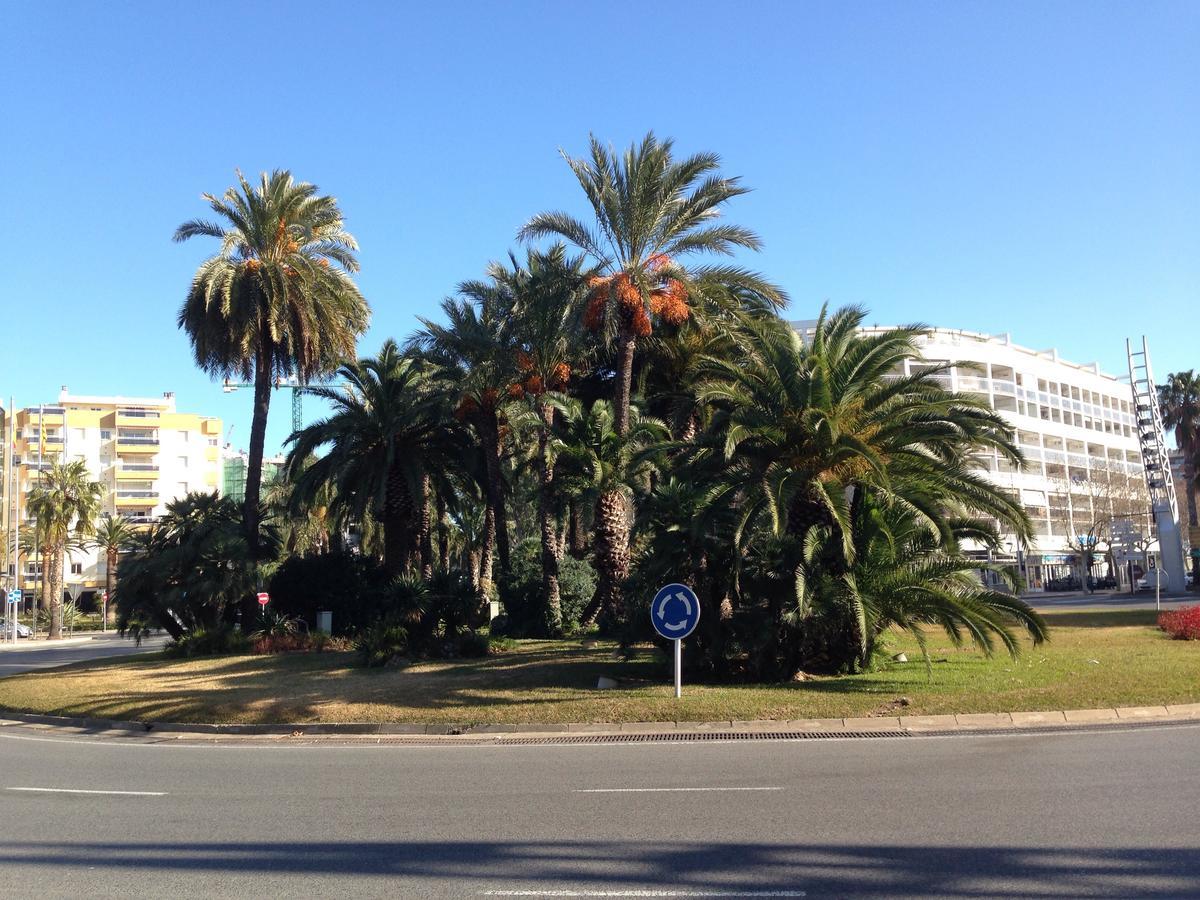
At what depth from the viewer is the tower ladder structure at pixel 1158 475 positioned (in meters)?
48.1

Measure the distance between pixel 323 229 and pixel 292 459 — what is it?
8.08 m

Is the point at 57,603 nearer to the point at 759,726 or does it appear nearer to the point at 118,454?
the point at 118,454

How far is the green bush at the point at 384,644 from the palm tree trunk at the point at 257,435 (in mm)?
11457

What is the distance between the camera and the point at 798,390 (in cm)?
1792

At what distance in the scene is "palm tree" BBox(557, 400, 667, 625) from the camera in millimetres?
25531

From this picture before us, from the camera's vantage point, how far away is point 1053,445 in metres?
87.5

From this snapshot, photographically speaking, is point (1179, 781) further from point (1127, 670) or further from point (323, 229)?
point (323, 229)

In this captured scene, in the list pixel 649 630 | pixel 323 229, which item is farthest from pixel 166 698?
pixel 323 229

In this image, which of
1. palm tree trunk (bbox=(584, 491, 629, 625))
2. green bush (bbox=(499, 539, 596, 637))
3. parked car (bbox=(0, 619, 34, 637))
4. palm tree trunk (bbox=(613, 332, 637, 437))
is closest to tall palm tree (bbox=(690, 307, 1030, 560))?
palm tree trunk (bbox=(584, 491, 629, 625))

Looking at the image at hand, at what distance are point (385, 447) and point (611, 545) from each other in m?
10.7

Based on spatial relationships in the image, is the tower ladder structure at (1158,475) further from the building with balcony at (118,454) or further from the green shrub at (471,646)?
the building with balcony at (118,454)

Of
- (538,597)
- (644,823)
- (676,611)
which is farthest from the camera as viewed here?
(538,597)

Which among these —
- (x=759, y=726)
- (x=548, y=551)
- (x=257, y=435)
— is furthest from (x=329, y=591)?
(x=759, y=726)

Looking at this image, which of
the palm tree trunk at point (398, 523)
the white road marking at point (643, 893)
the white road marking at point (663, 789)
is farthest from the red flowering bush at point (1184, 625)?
the palm tree trunk at point (398, 523)
